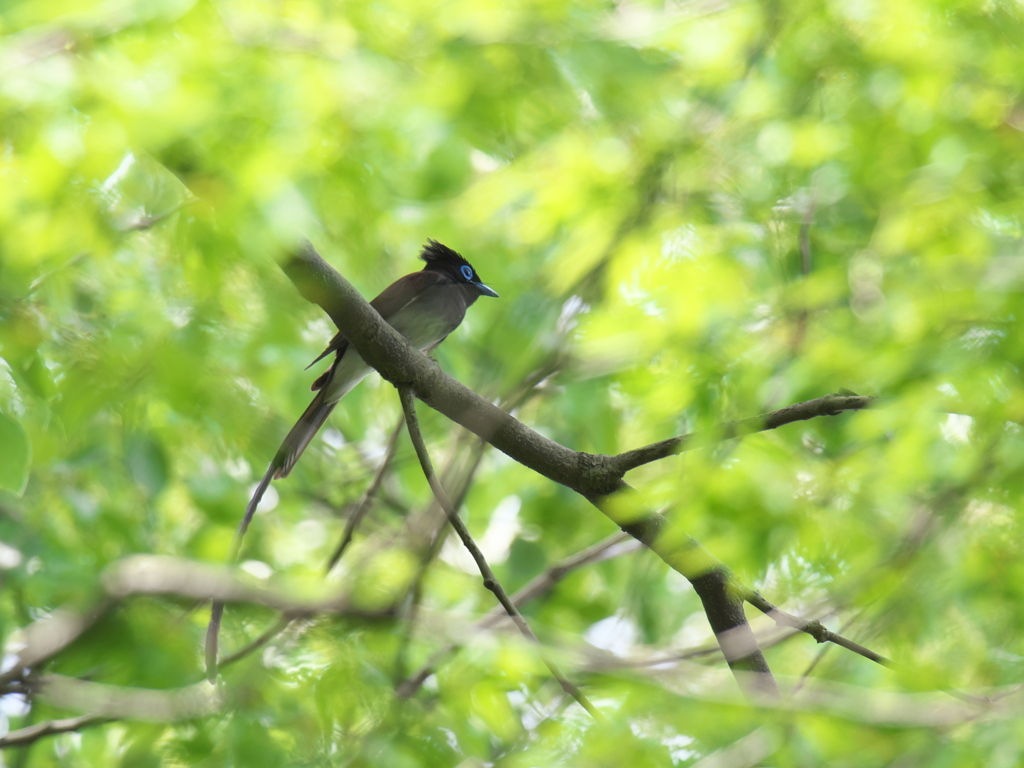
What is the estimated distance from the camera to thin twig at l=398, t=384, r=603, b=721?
6.32ft

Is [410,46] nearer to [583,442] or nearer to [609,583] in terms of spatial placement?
[583,442]

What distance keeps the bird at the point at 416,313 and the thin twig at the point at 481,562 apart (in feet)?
3.91

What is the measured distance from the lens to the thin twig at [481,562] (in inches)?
75.9

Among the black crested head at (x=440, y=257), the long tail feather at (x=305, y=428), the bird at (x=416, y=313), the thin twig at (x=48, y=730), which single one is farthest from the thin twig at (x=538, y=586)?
the black crested head at (x=440, y=257)

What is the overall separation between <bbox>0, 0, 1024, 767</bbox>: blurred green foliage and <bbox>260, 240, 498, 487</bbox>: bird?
6.6 inches

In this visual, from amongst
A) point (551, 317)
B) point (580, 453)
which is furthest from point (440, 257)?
point (580, 453)

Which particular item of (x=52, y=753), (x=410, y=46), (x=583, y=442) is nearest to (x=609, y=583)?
(x=583, y=442)

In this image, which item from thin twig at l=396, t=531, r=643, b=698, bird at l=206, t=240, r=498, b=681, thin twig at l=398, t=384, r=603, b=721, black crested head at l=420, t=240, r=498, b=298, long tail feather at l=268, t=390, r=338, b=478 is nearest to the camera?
thin twig at l=398, t=384, r=603, b=721

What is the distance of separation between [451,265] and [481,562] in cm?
280

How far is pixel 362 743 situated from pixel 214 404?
37.5 inches

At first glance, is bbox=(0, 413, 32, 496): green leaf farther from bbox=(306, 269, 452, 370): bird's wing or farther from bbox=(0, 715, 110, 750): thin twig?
bbox=(306, 269, 452, 370): bird's wing

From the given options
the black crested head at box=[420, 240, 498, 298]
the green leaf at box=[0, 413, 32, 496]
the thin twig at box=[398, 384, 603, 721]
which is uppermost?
the black crested head at box=[420, 240, 498, 298]

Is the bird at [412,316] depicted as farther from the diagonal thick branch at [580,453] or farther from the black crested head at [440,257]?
the diagonal thick branch at [580,453]

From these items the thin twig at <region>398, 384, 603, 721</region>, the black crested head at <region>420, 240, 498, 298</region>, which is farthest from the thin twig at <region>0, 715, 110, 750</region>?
the black crested head at <region>420, 240, 498, 298</region>
